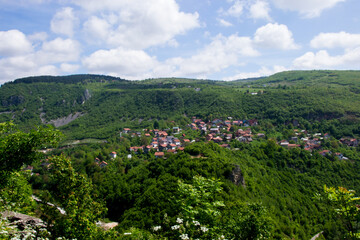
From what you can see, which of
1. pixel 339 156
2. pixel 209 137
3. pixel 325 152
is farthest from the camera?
pixel 209 137

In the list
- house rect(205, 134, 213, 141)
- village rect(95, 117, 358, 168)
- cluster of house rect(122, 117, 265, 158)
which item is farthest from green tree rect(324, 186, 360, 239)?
house rect(205, 134, 213, 141)

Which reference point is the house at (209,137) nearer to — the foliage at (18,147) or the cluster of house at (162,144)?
the cluster of house at (162,144)

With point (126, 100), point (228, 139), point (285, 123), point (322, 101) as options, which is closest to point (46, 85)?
point (126, 100)

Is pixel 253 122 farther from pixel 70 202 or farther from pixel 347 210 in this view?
pixel 70 202

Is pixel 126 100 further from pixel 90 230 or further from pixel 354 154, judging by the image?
pixel 90 230

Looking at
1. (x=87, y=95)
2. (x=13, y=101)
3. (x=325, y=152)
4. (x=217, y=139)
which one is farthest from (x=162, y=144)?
(x=13, y=101)

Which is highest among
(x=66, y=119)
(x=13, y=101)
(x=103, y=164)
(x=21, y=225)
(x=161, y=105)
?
(x=13, y=101)

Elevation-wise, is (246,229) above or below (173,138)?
above
